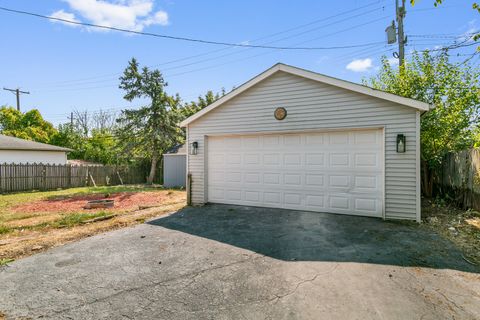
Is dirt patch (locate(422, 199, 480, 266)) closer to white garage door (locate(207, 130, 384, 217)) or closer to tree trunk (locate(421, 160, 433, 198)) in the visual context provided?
tree trunk (locate(421, 160, 433, 198))

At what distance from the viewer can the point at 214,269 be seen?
3.55m

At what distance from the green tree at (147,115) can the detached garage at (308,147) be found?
30.2 feet

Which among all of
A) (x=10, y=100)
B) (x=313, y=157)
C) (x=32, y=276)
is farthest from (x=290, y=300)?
(x=10, y=100)

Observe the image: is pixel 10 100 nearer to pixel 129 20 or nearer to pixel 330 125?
pixel 129 20

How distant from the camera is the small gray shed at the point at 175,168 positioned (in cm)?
1570

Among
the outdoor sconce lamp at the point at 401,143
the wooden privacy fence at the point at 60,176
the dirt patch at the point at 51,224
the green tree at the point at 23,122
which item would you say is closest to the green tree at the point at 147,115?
the wooden privacy fence at the point at 60,176

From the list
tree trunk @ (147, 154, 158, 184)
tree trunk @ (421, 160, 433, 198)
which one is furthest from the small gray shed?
tree trunk @ (421, 160, 433, 198)

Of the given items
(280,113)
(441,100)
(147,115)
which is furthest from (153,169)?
(441,100)

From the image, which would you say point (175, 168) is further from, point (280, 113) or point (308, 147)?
point (308, 147)

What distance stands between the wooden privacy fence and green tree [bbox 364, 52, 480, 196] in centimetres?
1675

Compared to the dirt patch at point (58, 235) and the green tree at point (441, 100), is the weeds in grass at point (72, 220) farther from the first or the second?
the green tree at point (441, 100)

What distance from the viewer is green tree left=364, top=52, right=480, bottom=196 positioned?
27.0 feet

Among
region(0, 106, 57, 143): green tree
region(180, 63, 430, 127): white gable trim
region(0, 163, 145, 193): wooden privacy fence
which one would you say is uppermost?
region(0, 106, 57, 143): green tree

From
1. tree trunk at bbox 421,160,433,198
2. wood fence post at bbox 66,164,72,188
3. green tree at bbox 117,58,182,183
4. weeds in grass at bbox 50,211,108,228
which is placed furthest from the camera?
green tree at bbox 117,58,182,183
